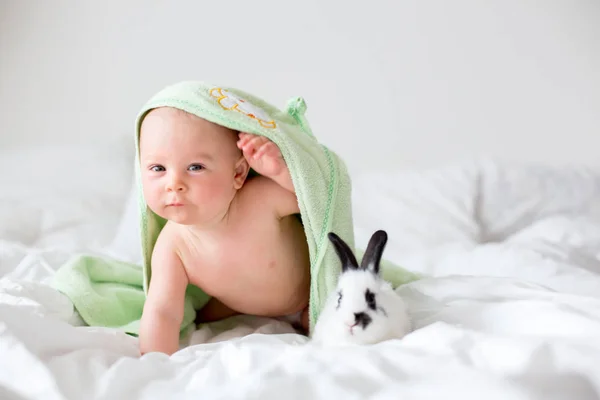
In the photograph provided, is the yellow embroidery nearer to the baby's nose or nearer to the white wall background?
the baby's nose

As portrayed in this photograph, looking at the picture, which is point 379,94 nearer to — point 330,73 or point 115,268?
point 330,73

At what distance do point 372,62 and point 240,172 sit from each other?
3.52 ft

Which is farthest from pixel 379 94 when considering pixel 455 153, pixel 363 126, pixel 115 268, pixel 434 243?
pixel 115 268

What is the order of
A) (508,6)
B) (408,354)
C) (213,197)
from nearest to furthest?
(408,354)
(213,197)
(508,6)

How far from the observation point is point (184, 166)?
89 cm

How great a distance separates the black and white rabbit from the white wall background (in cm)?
112

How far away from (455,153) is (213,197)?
46.6 inches

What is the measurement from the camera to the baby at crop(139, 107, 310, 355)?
90cm

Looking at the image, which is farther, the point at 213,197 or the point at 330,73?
the point at 330,73

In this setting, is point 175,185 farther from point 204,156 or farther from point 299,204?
point 299,204

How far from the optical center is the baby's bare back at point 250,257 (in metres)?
0.98

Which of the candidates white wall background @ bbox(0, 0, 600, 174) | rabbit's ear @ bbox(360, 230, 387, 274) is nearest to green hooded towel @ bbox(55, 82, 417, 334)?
rabbit's ear @ bbox(360, 230, 387, 274)

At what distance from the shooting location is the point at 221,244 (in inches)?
38.5

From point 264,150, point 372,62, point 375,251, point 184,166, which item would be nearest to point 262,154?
point 264,150
